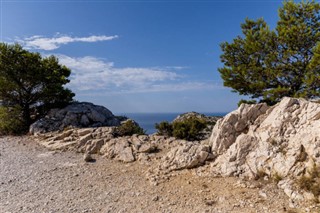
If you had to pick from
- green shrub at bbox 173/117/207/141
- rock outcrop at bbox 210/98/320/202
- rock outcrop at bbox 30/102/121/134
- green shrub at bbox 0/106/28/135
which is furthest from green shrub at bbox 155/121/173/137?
green shrub at bbox 0/106/28/135

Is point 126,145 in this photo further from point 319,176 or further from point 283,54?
point 283,54

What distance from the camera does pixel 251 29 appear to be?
19203mm

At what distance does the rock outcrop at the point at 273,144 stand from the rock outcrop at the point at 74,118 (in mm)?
12035

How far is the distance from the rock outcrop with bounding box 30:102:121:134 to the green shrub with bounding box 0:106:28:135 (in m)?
1.54

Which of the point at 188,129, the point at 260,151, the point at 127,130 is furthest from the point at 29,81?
the point at 260,151

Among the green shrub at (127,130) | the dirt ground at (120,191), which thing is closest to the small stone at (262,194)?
the dirt ground at (120,191)

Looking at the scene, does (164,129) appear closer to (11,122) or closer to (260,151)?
(260,151)

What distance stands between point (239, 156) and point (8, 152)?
506 inches

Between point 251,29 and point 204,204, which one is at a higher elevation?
point 251,29

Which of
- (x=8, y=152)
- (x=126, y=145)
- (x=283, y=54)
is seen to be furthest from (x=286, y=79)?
(x=8, y=152)

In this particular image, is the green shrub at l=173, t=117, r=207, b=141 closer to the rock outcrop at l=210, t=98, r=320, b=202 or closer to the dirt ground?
the rock outcrop at l=210, t=98, r=320, b=202

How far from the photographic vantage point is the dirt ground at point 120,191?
7.06m

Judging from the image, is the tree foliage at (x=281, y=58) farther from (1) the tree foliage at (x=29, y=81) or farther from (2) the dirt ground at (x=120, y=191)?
(1) the tree foliage at (x=29, y=81)

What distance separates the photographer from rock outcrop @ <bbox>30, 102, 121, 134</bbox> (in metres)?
17.8
